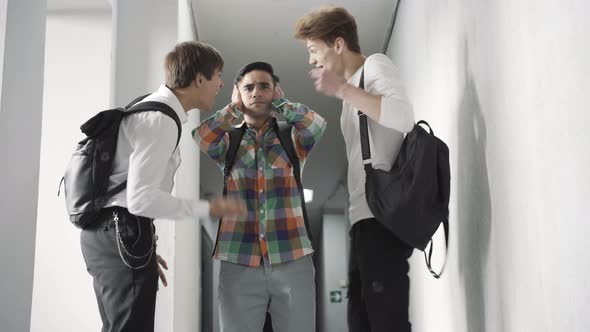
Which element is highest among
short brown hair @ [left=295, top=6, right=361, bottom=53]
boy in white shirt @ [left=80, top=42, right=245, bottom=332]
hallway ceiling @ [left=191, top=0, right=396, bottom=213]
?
hallway ceiling @ [left=191, top=0, right=396, bottom=213]

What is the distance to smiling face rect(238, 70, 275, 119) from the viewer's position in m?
2.09

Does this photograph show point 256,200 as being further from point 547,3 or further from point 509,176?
point 547,3

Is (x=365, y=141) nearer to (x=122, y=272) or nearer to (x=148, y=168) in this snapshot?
(x=148, y=168)

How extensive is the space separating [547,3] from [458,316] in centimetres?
121

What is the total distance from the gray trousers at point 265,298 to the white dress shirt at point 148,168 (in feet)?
1.28

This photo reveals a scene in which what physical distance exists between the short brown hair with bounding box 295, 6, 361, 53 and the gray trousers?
2.23ft

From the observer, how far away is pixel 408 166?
1.60m

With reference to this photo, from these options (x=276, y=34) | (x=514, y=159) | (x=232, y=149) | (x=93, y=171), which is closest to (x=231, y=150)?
(x=232, y=149)

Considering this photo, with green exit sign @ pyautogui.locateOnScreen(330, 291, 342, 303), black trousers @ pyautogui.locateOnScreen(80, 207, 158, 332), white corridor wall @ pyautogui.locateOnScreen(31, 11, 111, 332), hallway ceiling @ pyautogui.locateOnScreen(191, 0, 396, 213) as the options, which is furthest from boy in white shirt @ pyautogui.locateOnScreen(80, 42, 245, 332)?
green exit sign @ pyautogui.locateOnScreen(330, 291, 342, 303)

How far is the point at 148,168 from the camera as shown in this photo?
147cm

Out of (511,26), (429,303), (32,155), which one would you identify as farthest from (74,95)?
(511,26)

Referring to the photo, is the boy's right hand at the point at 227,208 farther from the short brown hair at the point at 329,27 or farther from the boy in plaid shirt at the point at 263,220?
the short brown hair at the point at 329,27

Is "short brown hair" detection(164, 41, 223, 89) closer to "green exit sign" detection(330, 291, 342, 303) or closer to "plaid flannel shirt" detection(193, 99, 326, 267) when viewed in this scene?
"plaid flannel shirt" detection(193, 99, 326, 267)

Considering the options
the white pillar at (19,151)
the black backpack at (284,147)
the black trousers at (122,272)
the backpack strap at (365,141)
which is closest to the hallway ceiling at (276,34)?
the black backpack at (284,147)
